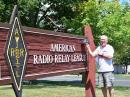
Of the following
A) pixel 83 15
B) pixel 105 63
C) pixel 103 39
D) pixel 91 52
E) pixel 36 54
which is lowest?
pixel 83 15

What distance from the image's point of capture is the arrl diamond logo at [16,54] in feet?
24.8

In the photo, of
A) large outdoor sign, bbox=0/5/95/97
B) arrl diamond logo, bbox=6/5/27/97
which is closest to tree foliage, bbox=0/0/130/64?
large outdoor sign, bbox=0/5/95/97

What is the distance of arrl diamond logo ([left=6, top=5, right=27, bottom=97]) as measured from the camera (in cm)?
757

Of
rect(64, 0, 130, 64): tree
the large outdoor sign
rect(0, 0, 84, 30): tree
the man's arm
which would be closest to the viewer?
the large outdoor sign

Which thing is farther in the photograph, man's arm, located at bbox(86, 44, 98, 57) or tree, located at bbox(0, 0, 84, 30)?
tree, located at bbox(0, 0, 84, 30)

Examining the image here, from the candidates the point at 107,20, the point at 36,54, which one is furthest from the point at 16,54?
the point at 107,20

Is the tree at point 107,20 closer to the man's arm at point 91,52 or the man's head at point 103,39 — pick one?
the man's arm at point 91,52

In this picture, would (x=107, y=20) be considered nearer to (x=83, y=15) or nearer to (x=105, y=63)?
(x=83, y=15)

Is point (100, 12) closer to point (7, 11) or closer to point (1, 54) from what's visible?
point (7, 11)

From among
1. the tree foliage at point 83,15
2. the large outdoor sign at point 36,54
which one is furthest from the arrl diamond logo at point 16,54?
the tree foliage at point 83,15

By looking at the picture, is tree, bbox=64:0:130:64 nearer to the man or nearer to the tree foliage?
the tree foliage

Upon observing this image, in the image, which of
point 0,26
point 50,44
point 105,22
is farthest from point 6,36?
point 105,22

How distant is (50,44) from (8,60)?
6.86ft

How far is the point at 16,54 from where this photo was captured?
25.4ft
